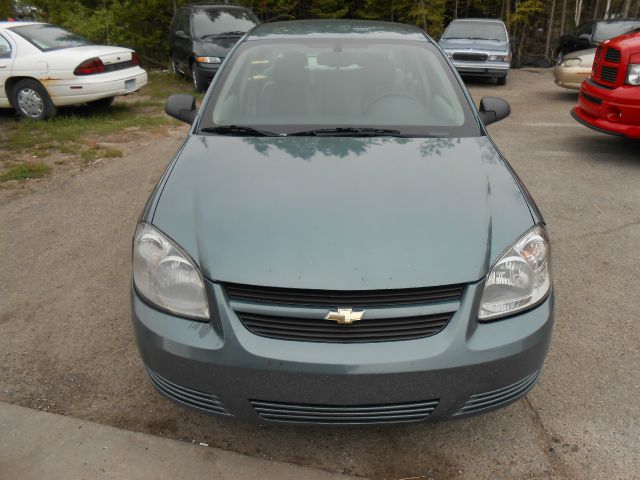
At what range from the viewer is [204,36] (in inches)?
428

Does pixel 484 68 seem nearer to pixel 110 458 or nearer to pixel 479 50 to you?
pixel 479 50

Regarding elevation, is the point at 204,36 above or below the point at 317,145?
below

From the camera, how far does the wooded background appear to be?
16.6m

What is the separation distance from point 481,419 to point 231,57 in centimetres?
253

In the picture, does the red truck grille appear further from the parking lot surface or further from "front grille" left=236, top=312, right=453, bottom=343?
"front grille" left=236, top=312, right=453, bottom=343

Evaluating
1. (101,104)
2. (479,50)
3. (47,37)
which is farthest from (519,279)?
(479,50)

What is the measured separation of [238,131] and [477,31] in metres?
11.2

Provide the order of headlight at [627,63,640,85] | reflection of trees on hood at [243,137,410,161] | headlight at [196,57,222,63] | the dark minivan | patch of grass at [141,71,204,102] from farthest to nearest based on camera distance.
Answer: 1. patch of grass at [141,71,204,102]
2. the dark minivan
3. headlight at [196,57,222,63]
4. headlight at [627,63,640,85]
5. reflection of trees on hood at [243,137,410,161]

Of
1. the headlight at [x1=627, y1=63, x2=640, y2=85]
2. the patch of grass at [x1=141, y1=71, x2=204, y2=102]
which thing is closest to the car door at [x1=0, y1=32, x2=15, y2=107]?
the patch of grass at [x1=141, y1=71, x2=204, y2=102]

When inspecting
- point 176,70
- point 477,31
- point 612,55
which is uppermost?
point 612,55

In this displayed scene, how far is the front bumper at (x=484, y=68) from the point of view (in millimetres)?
11531

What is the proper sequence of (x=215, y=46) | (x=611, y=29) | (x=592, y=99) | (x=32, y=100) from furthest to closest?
1. (x=611, y=29)
2. (x=215, y=46)
3. (x=32, y=100)
4. (x=592, y=99)

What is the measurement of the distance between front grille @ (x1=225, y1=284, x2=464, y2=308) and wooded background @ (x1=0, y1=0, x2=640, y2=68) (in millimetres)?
15585

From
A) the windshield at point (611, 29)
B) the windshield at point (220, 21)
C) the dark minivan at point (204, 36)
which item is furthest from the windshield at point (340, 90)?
the windshield at point (611, 29)
